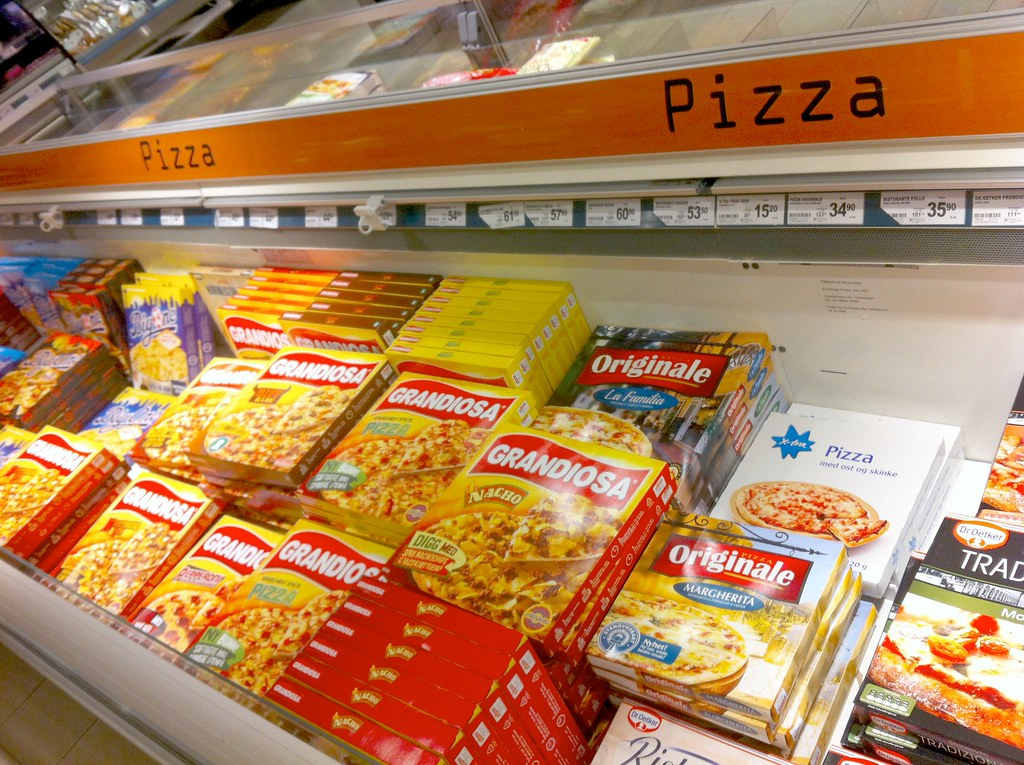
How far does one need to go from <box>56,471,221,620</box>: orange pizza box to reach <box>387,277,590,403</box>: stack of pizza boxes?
0.87 meters

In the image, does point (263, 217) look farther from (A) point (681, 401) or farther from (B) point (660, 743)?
(B) point (660, 743)

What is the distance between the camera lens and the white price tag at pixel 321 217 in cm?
248

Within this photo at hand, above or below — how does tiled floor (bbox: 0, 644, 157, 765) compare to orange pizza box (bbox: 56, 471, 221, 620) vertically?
below

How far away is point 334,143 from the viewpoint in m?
2.21

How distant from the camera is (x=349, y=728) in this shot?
1474mm

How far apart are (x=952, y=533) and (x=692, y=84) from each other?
920mm

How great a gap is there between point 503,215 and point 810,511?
0.99 metres

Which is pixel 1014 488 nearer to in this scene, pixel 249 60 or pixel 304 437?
pixel 304 437

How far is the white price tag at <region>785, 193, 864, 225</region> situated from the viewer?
1528mm

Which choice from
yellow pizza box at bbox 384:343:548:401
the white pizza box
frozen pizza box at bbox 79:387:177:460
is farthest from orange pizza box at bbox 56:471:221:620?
the white pizza box

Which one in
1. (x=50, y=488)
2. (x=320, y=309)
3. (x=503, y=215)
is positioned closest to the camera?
(x=503, y=215)

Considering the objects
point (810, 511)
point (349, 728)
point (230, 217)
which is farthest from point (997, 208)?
point (230, 217)

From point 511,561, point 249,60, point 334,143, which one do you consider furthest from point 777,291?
point 249,60

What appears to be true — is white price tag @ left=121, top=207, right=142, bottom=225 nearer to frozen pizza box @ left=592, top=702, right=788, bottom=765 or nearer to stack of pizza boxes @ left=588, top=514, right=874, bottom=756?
stack of pizza boxes @ left=588, top=514, right=874, bottom=756
